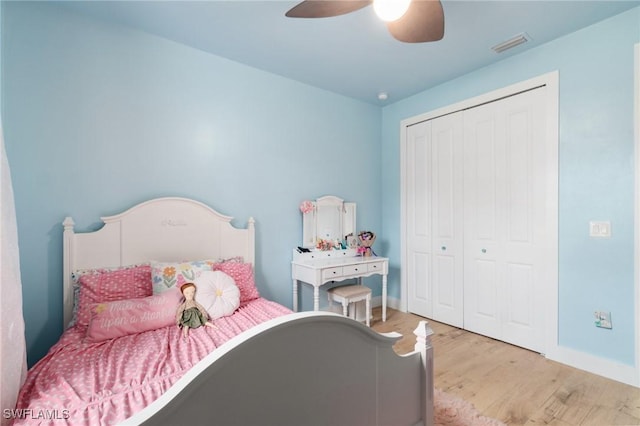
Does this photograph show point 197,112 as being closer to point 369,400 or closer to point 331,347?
point 331,347

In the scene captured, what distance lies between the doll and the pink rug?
57.2 inches

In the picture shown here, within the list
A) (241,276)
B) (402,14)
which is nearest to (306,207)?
(241,276)

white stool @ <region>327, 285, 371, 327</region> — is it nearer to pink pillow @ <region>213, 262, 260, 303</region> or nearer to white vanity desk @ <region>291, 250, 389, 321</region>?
white vanity desk @ <region>291, 250, 389, 321</region>

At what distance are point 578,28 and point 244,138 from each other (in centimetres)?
282

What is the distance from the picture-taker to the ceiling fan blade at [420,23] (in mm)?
1534

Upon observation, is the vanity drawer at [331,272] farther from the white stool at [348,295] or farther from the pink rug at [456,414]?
the pink rug at [456,414]

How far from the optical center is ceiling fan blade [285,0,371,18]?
1529 millimetres

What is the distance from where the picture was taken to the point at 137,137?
7.56 ft

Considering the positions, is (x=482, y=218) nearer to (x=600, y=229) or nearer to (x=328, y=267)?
(x=600, y=229)

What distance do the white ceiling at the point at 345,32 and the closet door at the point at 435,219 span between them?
26.6 inches

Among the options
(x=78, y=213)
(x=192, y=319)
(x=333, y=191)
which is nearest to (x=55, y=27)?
(x=78, y=213)

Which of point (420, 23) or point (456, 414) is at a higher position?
point (420, 23)

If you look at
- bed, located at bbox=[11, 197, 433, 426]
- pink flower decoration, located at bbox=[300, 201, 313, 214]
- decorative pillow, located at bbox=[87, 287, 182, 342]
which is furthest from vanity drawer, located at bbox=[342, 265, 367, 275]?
decorative pillow, located at bbox=[87, 287, 182, 342]

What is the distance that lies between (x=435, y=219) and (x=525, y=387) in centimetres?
171
